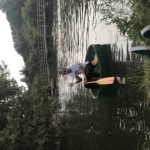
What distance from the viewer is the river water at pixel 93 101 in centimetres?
707

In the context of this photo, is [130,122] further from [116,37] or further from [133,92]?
[116,37]

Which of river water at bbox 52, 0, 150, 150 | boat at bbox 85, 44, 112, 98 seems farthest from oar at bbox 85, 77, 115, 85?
river water at bbox 52, 0, 150, 150

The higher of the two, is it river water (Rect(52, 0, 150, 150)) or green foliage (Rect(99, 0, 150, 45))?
green foliage (Rect(99, 0, 150, 45))

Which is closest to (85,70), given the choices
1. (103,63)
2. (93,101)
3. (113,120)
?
(103,63)

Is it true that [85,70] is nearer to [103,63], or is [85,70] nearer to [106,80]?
[103,63]

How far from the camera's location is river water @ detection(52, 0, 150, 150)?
7.07 metres

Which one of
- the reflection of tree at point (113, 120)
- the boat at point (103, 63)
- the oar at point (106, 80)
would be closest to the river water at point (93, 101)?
the reflection of tree at point (113, 120)

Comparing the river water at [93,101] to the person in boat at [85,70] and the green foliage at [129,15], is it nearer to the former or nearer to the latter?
the green foliage at [129,15]

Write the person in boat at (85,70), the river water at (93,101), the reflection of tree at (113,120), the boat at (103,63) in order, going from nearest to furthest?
the reflection of tree at (113,120) < the river water at (93,101) < the boat at (103,63) < the person in boat at (85,70)

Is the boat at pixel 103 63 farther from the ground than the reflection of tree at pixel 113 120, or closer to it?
farther from the ground

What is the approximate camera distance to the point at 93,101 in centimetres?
978

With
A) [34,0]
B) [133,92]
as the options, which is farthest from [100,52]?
[34,0]

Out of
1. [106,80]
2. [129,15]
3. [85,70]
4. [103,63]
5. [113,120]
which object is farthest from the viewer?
[85,70]

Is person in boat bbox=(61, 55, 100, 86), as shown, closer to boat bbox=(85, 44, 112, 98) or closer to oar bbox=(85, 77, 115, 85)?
boat bbox=(85, 44, 112, 98)
